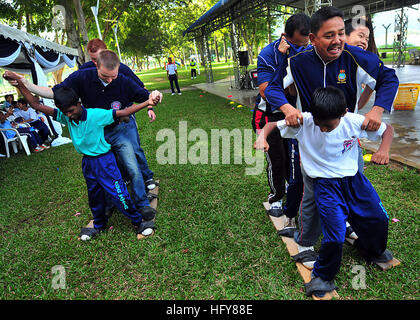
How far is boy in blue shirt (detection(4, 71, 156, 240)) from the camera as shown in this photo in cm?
281

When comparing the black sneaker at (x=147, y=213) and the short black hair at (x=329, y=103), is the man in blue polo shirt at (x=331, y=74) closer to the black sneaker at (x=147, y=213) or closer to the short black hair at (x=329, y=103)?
the short black hair at (x=329, y=103)

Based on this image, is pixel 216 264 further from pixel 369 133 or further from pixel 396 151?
pixel 396 151

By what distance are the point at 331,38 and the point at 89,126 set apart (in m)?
2.43

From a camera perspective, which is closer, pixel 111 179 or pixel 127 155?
pixel 111 179

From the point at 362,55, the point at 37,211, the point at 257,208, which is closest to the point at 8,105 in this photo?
the point at 37,211

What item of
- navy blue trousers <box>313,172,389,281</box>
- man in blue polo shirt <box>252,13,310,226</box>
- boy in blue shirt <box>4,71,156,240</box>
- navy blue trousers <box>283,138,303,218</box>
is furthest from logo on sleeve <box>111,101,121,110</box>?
navy blue trousers <box>313,172,389,281</box>

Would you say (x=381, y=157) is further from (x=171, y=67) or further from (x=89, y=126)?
(x=171, y=67)

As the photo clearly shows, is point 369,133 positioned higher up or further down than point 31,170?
higher up

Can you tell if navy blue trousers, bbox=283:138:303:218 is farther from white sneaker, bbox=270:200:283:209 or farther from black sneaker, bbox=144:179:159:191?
black sneaker, bbox=144:179:159:191

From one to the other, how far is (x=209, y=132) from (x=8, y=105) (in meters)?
7.19

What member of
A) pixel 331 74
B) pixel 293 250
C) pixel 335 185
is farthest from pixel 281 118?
pixel 293 250

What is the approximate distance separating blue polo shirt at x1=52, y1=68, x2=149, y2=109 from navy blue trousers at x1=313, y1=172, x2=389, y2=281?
243 cm

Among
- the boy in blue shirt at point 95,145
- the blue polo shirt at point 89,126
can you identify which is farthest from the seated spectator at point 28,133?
the blue polo shirt at point 89,126
